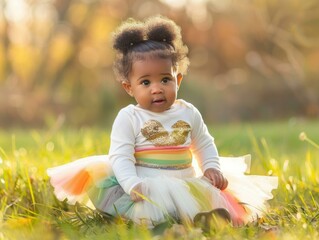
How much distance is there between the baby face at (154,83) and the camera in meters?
3.05

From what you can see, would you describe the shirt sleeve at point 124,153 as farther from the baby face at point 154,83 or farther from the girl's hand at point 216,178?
the girl's hand at point 216,178

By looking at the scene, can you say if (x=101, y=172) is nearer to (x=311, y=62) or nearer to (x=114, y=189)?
(x=114, y=189)

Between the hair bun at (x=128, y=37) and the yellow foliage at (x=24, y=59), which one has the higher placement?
the hair bun at (x=128, y=37)

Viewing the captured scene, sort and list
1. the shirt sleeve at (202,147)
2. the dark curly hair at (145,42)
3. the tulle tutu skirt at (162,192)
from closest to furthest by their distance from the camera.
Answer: the tulle tutu skirt at (162,192), the dark curly hair at (145,42), the shirt sleeve at (202,147)

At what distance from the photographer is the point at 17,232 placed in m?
2.70

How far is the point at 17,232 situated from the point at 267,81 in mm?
14875

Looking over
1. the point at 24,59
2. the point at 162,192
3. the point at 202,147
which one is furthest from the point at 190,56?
the point at 162,192

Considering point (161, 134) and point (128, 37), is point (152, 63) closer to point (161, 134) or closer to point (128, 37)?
point (128, 37)

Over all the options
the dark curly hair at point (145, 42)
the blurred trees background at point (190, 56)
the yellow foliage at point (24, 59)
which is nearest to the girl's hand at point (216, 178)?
the dark curly hair at point (145, 42)

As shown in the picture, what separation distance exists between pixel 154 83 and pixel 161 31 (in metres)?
0.27

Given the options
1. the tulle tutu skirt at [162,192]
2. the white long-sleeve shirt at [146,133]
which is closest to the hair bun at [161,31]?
the white long-sleeve shirt at [146,133]

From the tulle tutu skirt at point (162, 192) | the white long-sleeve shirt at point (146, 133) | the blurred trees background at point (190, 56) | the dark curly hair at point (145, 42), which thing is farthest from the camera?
the blurred trees background at point (190, 56)

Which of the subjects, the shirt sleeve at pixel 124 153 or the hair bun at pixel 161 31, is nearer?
the shirt sleeve at pixel 124 153

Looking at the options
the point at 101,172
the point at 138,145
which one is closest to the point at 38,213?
the point at 101,172
